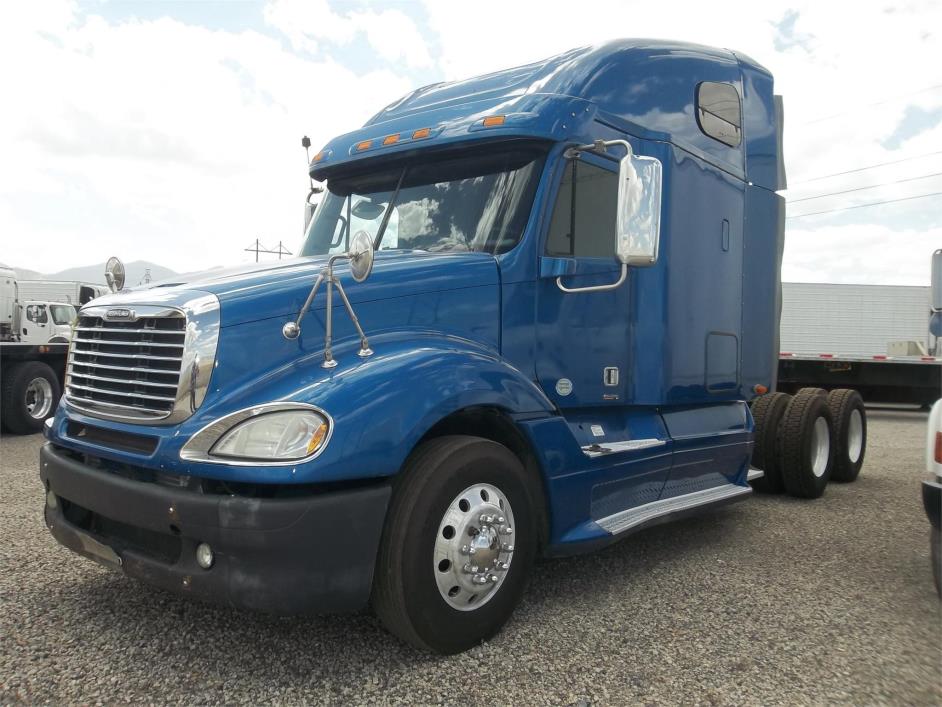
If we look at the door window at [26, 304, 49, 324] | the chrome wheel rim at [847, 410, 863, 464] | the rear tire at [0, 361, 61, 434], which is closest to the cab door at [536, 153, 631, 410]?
the chrome wheel rim at [847, 410, 863, 464]

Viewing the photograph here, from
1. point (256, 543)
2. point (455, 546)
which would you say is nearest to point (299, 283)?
point (256, 543)

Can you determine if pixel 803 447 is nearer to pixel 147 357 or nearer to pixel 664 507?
pixel 664 507

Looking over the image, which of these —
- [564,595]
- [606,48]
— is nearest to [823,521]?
[564,595]

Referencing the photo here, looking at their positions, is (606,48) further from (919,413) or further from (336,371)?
(919,413)

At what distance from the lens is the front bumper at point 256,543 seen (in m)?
2.83

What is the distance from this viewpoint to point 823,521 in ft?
20.2

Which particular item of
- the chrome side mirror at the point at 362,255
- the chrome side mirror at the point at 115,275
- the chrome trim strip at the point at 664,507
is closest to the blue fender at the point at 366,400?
the chrome side mirror at the point at 362,255

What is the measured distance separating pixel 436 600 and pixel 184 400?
4.24 ft

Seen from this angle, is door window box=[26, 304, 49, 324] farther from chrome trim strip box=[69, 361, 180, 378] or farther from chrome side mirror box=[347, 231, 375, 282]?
chrome side mirror box=[347, 231, 375, 282]

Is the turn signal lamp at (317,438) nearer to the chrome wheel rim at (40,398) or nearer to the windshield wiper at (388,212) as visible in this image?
the windshield wiper at (388,212)

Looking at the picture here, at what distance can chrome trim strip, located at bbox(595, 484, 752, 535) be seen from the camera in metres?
4.20

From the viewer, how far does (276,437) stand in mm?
2885

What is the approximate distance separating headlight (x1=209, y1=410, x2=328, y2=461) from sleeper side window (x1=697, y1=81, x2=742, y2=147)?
3.62 meters

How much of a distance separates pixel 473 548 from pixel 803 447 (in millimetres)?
4668
